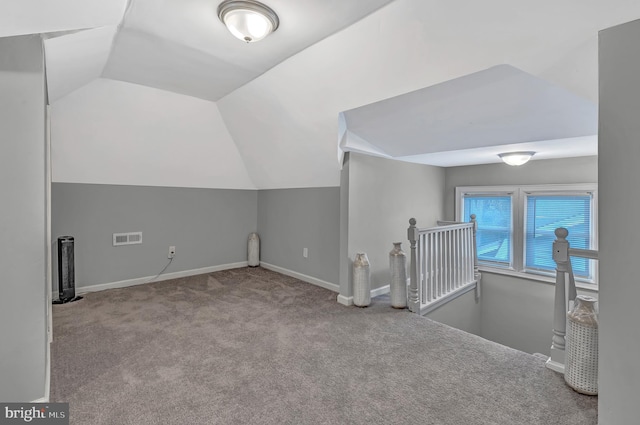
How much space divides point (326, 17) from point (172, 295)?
129 inches

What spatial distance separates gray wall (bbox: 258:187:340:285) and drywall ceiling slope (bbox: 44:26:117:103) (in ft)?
8.40

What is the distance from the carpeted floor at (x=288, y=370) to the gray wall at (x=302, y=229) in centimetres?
88

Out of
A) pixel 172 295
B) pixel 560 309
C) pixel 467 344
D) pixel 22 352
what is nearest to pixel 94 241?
pixel 172 295

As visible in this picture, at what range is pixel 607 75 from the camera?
4.40 feet

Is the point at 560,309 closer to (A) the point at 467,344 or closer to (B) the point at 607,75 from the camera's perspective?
(A) the point at 467,344

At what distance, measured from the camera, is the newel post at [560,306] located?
205 centimetres

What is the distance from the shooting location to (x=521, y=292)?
425 cm

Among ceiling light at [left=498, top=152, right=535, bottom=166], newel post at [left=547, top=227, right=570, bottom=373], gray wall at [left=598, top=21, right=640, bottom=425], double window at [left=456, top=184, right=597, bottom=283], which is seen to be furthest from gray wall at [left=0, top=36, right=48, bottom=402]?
double window at [left=456, top=184, right=597, bottom=283]

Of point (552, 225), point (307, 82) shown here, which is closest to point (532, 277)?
point (552, 225)

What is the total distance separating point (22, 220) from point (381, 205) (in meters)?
3.17

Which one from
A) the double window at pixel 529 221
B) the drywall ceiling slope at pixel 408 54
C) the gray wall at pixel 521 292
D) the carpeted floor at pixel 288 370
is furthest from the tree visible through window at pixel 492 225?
the drywall ceiling slope at pixel 408 54

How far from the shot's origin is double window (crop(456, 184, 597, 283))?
12.5 feet

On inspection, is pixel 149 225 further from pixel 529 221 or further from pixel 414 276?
pixel 529 221

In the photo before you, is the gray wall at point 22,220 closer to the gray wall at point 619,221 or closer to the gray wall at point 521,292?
the gray wall at point 619,221
